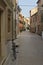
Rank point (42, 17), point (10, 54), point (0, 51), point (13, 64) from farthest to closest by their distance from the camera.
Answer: point (42, 17)
point (10, 54)
point (0, 51)
point (13, 64)

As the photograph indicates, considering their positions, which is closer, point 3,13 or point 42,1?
point 3,13

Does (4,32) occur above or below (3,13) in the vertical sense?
below

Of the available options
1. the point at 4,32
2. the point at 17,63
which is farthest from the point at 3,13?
the point at 17,63

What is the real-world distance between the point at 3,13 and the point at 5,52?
237 centimetres

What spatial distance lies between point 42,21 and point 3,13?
48116 mm

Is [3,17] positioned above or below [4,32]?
above

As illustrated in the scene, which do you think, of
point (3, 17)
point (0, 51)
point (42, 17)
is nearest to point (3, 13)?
point (3, 17)

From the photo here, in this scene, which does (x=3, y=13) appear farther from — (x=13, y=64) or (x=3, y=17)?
(x=13, y=64)

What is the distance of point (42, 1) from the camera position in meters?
63.9

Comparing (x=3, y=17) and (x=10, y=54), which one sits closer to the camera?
(x=3, y=17)

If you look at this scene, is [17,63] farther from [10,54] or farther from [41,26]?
[41,26]

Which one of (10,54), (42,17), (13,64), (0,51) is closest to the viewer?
(13,64)

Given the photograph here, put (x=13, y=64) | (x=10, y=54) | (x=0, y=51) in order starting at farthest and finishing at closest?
(x=10, y=54) < (x=0, y=51) < (x=13, y=64)

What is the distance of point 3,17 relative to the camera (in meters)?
15.1
